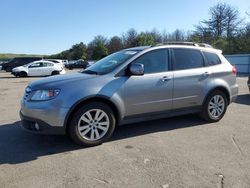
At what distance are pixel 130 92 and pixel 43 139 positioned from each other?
5.96 feet

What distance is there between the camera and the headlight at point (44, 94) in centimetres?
540

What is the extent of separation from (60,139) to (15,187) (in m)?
2.04

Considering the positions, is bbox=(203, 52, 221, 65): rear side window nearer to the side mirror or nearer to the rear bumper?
the side mirror

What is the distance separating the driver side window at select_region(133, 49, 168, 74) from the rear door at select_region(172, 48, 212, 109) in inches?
8.6

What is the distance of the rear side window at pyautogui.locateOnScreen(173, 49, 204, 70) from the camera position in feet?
21.9

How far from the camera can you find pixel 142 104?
6.14 meters

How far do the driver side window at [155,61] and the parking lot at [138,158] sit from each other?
1.23m

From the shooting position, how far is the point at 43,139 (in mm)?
6035

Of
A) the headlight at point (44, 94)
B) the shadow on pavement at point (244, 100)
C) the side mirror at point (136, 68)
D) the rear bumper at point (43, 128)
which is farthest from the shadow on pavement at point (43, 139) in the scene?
the shadow on pavement at point (244, 100)

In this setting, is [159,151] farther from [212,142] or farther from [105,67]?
[105,67]

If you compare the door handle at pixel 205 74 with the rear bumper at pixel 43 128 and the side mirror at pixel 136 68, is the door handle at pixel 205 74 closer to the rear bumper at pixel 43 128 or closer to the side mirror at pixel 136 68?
the side mirror at pixel 136 68

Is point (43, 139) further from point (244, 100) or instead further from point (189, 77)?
point (244, 100)

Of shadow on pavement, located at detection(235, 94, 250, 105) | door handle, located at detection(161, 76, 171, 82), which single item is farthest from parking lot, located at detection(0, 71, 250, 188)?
shadow on pavement, located at detection(235, 94, 250, 105)

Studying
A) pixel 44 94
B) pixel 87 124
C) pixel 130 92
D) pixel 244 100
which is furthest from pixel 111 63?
pixel 244 100
